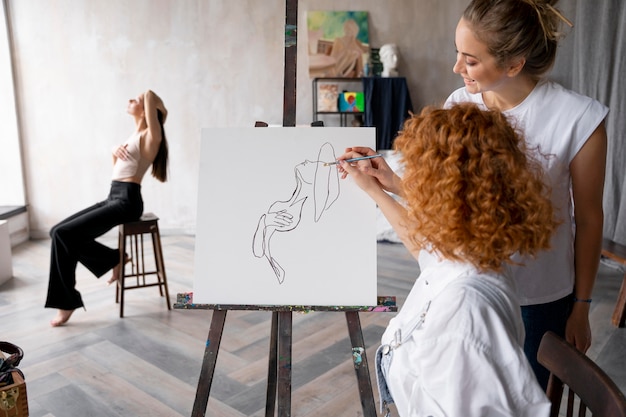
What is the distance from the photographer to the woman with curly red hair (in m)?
0.82

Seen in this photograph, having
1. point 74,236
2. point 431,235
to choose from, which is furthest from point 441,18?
point 431,235

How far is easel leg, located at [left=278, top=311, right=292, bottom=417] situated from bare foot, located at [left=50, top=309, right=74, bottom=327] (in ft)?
6.99

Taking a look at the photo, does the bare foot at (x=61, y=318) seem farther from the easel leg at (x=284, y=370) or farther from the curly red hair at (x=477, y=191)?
the curly red hair at (x=477, y=191)

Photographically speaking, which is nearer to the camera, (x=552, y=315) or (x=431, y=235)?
(x=431, y=235)

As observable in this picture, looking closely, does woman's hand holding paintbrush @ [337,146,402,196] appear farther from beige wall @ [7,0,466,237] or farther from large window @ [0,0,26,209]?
large window @ [0,0,26,209]

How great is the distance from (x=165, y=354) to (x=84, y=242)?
981 millimetres

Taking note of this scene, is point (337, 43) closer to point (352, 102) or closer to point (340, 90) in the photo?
point (340, 90)

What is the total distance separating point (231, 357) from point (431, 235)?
6.36 ft

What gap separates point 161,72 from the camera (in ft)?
16.7

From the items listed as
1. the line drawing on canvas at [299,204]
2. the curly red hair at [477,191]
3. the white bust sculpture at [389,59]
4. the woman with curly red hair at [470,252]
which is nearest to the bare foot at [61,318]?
the line drawing on canvas at [299,204]

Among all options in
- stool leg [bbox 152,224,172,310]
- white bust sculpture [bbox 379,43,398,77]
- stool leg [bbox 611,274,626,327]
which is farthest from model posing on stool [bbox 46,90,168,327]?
stool leg [bbox 611,274,626,327]

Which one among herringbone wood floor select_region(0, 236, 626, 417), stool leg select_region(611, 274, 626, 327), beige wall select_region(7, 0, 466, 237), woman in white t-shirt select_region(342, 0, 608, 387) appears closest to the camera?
woman in white t-shirt select_region(342, 0, 608, 387)

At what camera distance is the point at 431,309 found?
871 millimetres

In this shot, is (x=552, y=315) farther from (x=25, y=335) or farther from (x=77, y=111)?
(x=77, y=111)
